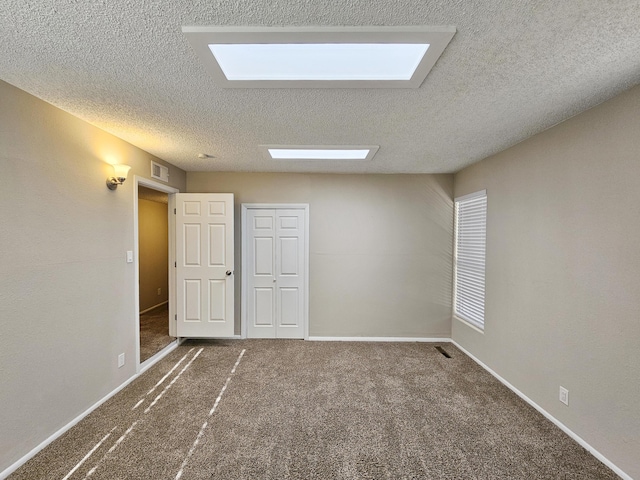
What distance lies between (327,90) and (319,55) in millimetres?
223

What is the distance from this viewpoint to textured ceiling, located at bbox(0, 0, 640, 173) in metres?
1.14

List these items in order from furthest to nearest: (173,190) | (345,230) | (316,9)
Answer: (345,230), (173,190), (316,9)

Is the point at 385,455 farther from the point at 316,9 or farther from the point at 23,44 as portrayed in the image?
the point at 23,44

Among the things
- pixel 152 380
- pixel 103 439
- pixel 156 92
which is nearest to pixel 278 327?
pixel 152 380

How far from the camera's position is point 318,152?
10.5ft

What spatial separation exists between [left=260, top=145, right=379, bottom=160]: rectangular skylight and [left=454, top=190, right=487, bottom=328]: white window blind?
156 centimetres

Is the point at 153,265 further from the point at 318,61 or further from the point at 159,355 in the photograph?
the point at 318,61

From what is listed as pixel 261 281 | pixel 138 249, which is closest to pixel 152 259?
pixel 138 249

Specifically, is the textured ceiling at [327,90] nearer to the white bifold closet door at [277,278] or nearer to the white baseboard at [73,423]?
the white bifold closet door at [277,278]

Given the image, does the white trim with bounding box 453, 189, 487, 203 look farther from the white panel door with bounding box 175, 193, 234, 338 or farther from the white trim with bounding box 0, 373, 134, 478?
the white trim with bounding box 0, 373, 134, 478

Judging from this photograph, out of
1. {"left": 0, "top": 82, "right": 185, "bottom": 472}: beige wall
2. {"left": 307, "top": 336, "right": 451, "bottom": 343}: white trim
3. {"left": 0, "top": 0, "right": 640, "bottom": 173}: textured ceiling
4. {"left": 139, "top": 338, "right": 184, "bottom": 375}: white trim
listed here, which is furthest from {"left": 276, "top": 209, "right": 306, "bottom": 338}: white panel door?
{"left": 0, "top": 82, "right": 185, "bottom": 472}: beige wall

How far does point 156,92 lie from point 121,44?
0.46m

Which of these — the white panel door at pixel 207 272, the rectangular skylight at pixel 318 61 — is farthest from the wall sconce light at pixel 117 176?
the rectangular skylight at pixel 318 61

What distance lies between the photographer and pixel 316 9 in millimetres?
1142
